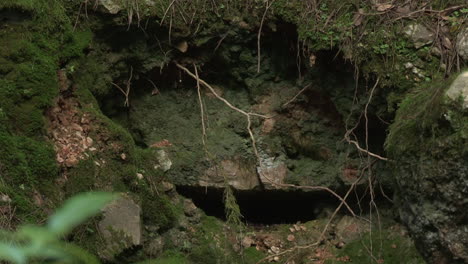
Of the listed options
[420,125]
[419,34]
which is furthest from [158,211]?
[419,34]

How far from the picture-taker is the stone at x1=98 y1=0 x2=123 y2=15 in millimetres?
4742

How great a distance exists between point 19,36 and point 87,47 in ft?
1.91

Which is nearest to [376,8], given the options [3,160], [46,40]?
[46,40]

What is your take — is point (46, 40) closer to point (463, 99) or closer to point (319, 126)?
point (319, 126)

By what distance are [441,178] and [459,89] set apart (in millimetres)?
504

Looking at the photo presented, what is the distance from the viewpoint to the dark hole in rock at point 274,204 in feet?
17.0

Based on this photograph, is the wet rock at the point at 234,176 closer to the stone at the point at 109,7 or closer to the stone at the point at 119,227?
the stone at the point at 119,227

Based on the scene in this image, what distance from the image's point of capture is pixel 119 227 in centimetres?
398

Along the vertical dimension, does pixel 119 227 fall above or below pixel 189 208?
above

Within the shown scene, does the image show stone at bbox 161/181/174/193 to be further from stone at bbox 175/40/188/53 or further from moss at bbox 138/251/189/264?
stone at bbox 175/40/188/53

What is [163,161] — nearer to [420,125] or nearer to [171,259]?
[171,259]

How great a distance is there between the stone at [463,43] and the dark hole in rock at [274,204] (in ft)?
4.52

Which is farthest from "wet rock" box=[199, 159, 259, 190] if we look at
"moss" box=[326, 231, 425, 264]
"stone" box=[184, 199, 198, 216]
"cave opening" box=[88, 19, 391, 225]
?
"moss" box=[326, 231, 425, 264]

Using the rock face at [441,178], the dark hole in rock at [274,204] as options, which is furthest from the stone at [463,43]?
the dark hole in rock at [274,204]
